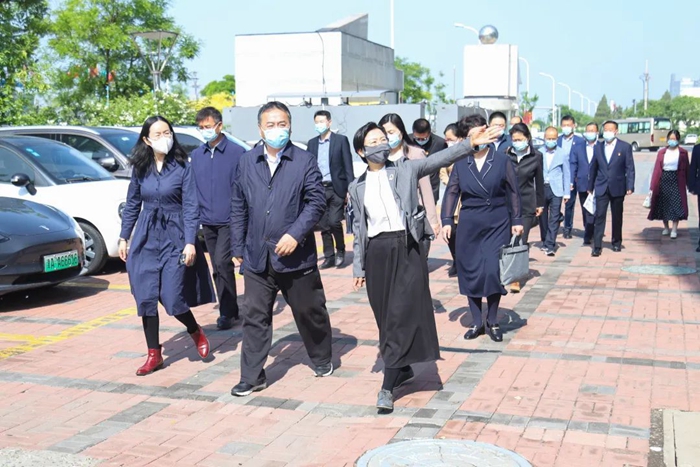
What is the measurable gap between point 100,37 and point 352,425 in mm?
36346

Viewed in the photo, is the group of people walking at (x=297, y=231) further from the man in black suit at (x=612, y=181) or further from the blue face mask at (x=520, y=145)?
the man in black suit at (x=612, y=181)

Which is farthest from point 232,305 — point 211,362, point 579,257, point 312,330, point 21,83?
point 21,83

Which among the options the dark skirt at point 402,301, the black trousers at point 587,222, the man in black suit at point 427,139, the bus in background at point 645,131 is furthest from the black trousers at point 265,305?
the bus in background at point 645,131

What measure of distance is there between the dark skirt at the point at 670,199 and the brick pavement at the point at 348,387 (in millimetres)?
4734

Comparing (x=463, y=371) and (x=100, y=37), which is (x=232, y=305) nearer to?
(x=463, y=371)

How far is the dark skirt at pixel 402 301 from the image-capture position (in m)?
5.69

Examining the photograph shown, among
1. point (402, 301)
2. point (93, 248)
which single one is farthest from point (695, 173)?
point (402, 301)

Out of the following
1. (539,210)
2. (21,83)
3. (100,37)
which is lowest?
(539,210)

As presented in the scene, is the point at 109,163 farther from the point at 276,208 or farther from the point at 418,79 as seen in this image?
the point at 418,79

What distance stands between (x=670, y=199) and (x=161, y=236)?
9.75m

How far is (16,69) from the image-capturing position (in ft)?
73.0

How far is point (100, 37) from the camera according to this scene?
38844mm

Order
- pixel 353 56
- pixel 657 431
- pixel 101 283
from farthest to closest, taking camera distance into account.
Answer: pixel 353 56 → pixel 101 283 → pixel 657 431

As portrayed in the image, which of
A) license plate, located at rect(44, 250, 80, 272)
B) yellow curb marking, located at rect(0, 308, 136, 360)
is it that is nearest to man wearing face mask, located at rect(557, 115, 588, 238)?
license plate, located at rect(44, 250, 80, 272)
